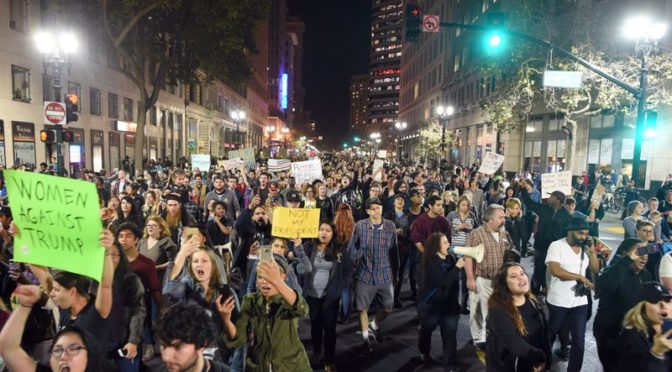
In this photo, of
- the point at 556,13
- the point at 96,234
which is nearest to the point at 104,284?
the point at 96,234

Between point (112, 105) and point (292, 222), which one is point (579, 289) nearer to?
point (292, 222)

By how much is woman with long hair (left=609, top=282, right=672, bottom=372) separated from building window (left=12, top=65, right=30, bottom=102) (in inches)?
1063

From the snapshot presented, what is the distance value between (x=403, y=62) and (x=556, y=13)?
73.6 m

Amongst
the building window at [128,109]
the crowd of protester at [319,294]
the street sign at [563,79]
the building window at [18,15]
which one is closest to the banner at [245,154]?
the crowd of protester at [319,294]

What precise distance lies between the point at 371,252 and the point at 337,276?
0.88m

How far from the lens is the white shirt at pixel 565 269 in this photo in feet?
18.0

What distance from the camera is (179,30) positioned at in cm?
2725

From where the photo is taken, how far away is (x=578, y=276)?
214 inches

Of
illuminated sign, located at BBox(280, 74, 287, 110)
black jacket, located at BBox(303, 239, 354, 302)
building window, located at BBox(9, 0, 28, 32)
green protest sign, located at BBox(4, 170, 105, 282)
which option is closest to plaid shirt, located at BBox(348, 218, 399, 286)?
black jacket, located at BBox(303, 239, 354, 302)

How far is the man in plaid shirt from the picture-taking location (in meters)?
6.78

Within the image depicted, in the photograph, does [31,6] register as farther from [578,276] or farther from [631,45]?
[631,45]

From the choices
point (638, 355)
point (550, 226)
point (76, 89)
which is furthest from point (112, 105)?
point (638, 355)

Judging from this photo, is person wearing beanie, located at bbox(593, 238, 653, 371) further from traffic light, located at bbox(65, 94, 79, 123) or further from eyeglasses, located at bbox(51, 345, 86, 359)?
traffic light, located at bbox(65, 94, 79, 123)

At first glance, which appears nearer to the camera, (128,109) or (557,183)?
(557,183)
